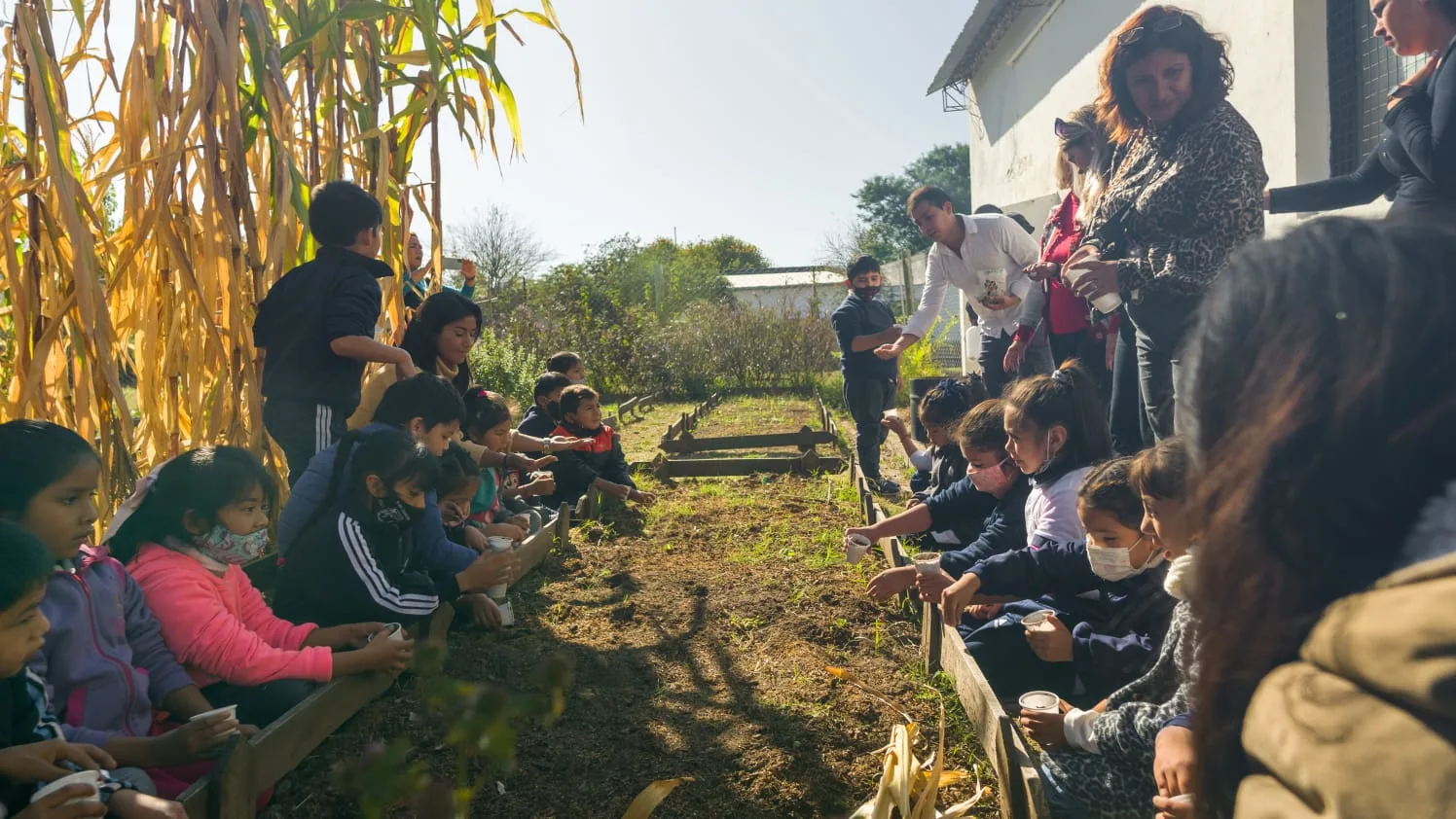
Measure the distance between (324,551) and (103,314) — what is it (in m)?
0.95

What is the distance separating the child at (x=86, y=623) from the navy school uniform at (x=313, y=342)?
1.24 metres

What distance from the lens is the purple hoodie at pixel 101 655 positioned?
205 centimetres

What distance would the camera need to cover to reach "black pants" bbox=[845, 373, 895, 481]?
6.44 m

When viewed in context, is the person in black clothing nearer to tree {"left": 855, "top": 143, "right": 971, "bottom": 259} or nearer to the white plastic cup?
the white plastic cup

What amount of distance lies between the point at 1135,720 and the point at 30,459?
2.45 meters

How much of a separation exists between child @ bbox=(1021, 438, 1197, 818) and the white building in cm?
65

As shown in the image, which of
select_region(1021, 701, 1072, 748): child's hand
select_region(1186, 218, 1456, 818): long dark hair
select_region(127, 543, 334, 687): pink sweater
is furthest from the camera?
select_region(127, 543, 334, 687): pink sweater

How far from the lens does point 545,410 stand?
6.32 meters

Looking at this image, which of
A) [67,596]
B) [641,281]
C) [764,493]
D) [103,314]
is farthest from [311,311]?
[641,281]

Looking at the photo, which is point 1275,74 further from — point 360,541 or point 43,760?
point 43,760

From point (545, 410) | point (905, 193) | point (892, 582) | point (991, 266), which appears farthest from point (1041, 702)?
point (905, 193)

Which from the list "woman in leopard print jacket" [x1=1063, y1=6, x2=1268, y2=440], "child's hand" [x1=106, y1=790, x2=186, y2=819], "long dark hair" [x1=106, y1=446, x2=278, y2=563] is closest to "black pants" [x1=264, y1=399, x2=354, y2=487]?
"long dark hair" [x1=106, y1=446, x2=278, y2=563]

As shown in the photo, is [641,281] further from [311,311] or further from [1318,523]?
[1318,523]

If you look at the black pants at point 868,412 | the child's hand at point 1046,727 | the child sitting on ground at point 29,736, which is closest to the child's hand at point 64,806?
the child sitting on ground at point 29,736
